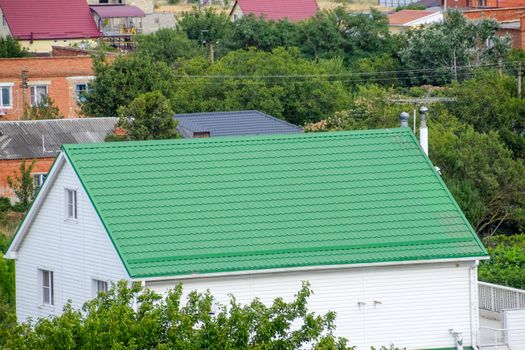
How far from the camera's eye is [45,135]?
56.1m

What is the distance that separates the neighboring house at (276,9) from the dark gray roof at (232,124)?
45.3 m

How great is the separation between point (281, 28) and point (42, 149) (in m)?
30.4

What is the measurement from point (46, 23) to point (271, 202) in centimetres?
6447

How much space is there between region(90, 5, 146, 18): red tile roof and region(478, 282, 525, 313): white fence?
209ft

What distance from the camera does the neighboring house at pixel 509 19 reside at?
80062 millimetres

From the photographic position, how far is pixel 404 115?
107 feet

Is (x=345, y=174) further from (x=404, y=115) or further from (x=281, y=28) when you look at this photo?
(x=281, y=28)

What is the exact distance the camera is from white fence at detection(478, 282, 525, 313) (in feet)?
108

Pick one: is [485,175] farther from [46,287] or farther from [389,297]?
[46,287]

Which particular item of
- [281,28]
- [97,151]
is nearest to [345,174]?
[97,151]

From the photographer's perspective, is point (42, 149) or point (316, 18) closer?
point (42, 149)

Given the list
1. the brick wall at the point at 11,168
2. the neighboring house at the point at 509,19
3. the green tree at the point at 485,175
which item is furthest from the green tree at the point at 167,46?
the green tree at the point at 485,175

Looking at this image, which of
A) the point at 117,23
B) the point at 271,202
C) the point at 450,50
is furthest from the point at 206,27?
the point at 271,202

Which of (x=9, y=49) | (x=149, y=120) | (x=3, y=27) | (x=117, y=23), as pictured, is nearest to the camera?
(x=149, y=120)
